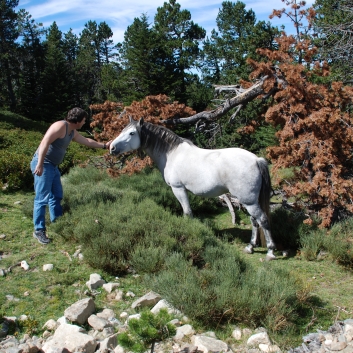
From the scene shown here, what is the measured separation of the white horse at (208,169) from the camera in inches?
194

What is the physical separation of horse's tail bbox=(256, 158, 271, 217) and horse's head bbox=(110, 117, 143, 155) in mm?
1811

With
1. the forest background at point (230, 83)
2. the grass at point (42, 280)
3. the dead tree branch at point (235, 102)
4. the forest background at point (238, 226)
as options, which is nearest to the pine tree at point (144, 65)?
Result: the forest background at point (230, 83)

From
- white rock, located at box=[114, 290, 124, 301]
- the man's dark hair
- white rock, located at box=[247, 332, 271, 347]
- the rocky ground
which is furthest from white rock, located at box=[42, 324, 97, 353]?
the man's dark hair

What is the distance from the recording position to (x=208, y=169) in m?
5.16

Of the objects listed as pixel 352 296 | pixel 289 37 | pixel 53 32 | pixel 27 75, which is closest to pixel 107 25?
pixel 53 32

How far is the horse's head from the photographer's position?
5414mm

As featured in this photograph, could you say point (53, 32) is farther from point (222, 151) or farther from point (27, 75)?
point (222, 151)

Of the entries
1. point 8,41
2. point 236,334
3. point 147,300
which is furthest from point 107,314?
point 8,41

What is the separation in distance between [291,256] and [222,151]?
180 cm

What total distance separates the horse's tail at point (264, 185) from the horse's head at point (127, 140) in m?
1.81

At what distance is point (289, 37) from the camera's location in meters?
5.74

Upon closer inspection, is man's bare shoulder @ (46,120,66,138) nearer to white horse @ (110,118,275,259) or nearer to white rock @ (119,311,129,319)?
white horse @ (110,118,275,259)

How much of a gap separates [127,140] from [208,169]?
4.18 feet

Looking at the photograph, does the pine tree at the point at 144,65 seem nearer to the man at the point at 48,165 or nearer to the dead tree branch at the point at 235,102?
the dead tree branch at the point at 235,102
